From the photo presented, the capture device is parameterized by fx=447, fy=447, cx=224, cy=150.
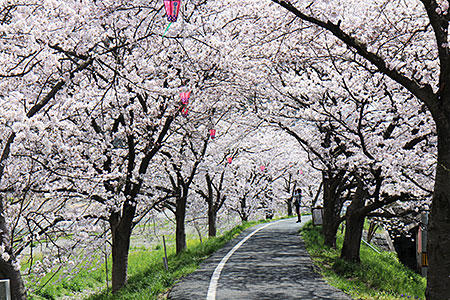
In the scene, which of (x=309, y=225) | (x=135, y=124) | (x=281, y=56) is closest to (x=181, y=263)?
(x=135, y=124)

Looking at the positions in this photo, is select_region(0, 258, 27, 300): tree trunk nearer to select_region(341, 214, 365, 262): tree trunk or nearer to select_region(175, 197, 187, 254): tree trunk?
select_region(341, 214, 365, 262): tree trunk

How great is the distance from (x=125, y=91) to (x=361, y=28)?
18.9 feet

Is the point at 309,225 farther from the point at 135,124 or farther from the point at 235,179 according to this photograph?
the point at 135,124

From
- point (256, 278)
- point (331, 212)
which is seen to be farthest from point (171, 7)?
point (331, 212)

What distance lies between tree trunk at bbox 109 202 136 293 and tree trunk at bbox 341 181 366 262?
6000mm

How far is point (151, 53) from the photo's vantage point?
11719 mm

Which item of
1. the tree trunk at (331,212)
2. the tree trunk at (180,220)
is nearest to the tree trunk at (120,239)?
the tree trunk at (180,220)

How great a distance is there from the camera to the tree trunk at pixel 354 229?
12.4 m

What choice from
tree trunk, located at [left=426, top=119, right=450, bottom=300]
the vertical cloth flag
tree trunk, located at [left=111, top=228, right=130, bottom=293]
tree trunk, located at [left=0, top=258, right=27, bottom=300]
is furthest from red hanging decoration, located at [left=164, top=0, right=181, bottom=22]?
tree trunk, located at [left=111, top=228, right=130, bottom=293]

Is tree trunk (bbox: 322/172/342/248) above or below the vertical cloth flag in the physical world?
below

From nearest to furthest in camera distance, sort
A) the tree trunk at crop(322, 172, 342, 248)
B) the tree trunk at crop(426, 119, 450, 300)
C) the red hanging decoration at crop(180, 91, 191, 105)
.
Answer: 1. the tree trunk at crop(426, 119, 450, 300)
2. the red hanging decoration at crop(180, 91, 191, 105)
3. the tree trunk at crop(322, 172, 342, 248)

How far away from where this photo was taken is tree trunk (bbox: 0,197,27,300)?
271 inches

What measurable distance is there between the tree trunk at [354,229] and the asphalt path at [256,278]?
3.81 ft

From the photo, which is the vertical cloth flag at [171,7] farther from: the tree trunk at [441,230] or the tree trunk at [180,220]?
the tree trunk at [180,220]
